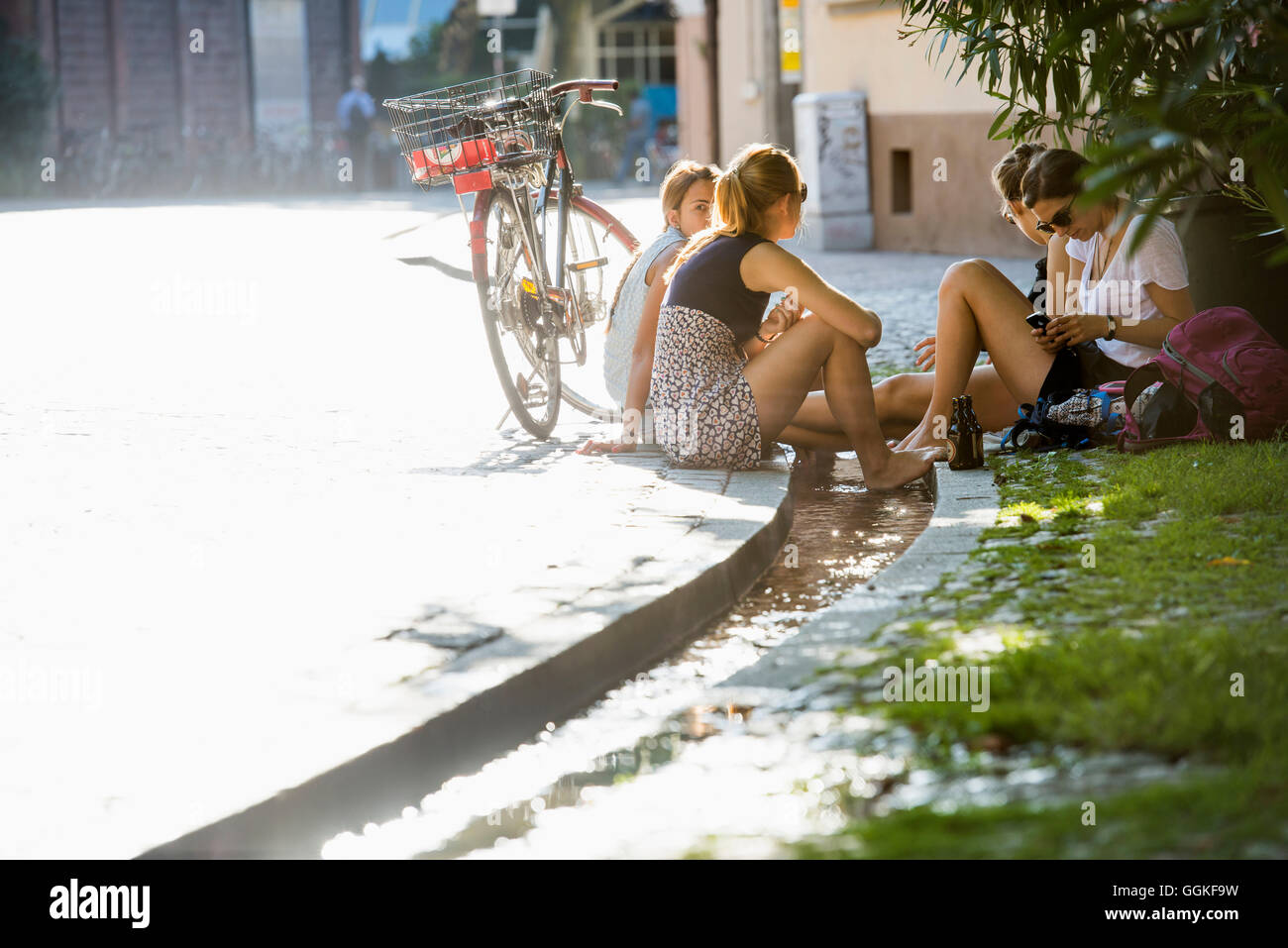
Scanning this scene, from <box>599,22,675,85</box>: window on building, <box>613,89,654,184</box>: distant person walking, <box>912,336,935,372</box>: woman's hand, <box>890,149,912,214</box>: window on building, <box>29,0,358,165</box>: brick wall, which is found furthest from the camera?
<box>599,22,675,85</box>: window on building

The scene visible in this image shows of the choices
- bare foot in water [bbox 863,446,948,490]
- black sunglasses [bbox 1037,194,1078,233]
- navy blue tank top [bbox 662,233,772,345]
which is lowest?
bare foot in water [bbox 863,446,948,490]

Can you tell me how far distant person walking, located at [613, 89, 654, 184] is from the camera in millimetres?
37375

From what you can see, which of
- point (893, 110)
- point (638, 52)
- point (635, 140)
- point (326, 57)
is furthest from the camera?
point (638, 52)

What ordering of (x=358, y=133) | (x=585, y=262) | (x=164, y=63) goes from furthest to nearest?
(x=164, y=63) < (x=358, y=133) < (x=585, y=262)

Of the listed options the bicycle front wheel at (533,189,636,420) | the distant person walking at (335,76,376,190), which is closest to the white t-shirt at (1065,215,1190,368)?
the bicycle front wheel at (533,189,636,420)

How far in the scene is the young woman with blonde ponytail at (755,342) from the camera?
6094 mm

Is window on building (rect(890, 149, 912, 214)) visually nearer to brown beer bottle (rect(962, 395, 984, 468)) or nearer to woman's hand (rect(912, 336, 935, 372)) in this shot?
woman's hand (rect(912, 336, 935, 372))

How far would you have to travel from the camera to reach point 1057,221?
623 cm

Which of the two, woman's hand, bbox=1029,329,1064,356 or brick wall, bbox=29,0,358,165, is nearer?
woman's hand, bbox=1029,329,1064,356

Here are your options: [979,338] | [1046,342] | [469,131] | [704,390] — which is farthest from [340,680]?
[469,131]

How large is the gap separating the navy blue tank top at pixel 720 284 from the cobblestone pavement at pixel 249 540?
622 mm

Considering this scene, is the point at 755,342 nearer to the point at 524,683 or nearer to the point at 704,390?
the point at 704,390

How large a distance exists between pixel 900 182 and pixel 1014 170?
36.5ft
